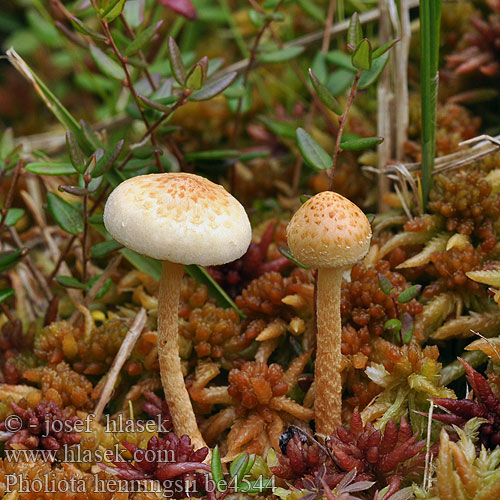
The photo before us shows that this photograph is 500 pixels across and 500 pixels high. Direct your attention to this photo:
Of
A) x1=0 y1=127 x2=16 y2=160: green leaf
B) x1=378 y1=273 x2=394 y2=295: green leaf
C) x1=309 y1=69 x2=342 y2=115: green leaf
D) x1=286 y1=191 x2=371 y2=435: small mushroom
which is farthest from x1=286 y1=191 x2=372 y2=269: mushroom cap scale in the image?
x1=0 y1=127 x2=16 y2=160: green leaf

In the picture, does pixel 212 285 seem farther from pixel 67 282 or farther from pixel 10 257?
pixel 10 257

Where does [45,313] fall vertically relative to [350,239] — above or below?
below

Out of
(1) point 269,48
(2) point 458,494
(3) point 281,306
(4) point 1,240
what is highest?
(1) point 269,48

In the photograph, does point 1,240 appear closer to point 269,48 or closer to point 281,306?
point 281,306

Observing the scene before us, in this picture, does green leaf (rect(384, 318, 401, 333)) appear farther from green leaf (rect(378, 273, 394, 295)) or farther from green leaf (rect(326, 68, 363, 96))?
green leaf (rect(326, 68, 363, 96))

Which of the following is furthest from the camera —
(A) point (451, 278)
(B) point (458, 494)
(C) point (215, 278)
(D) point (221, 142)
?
(D) point (221, 142)

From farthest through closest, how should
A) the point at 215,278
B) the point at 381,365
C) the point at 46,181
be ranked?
the point at 46,181
the point at 215,278
the point at 381,365

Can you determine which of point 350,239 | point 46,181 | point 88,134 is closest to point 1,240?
point 46,181
